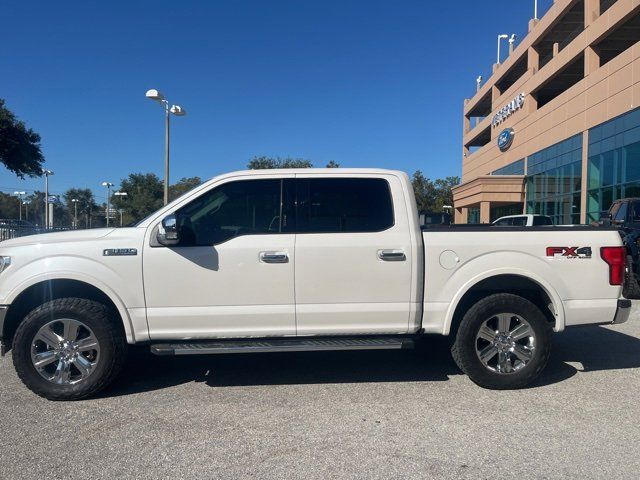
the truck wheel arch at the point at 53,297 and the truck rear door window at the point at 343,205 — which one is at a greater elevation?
the truck rear door window at the point at 343,205

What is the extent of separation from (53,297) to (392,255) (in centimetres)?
311

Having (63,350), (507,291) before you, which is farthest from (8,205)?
(507,291)

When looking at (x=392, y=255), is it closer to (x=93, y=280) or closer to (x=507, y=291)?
(x=507, y=291)

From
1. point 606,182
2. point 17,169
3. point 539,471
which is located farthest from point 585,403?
point 17,169

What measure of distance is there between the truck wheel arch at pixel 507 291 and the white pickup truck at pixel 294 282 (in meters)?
0.01

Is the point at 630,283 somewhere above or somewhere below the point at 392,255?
below

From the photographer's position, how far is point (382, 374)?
17.0ft

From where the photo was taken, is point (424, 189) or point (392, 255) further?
point (424, 189)

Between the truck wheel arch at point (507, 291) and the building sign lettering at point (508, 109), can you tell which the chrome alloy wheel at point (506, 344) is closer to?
the truck wheel arch at point (507, 291)

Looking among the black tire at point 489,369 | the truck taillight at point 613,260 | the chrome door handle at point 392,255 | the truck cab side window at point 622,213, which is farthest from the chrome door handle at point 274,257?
the truck cab side window at point 622,213

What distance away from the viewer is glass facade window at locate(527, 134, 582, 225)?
26266mm

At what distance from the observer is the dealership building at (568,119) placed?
71.9 feet

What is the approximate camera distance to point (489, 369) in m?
4.69

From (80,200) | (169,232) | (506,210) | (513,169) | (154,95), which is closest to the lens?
(169,232)
